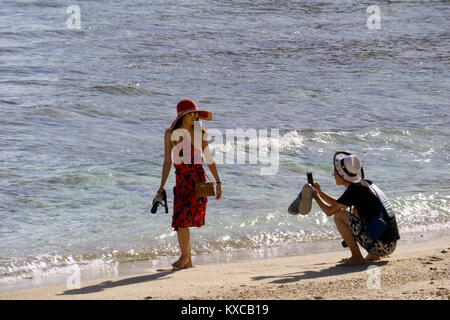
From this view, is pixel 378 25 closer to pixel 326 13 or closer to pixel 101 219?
pixel 326 13

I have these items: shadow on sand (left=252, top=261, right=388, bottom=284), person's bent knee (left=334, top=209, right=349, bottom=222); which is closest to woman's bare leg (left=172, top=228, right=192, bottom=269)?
shadow on sand (left=252, top=261, right=388, bottom=284)

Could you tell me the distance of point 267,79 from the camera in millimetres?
15961

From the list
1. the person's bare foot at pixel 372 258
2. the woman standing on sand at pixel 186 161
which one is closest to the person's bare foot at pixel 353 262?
the person's bare foot at pixel 372 258

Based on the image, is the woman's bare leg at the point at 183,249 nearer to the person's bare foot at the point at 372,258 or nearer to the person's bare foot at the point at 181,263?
the person's bare foot at the point at 181,263

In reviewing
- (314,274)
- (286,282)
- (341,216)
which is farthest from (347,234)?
(286,282)

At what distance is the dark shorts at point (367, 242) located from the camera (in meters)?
5.90

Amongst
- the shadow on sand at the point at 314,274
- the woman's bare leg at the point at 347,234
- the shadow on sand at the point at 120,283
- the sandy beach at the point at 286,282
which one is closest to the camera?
the sandy beach at the point at 286,282

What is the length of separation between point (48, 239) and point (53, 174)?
2.31 meters

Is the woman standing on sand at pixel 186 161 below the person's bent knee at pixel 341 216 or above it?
above

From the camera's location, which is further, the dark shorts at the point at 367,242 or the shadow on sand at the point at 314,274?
the dark shorts at the point at 367,242

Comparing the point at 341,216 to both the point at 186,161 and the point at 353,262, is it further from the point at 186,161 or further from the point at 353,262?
the point at 186,161

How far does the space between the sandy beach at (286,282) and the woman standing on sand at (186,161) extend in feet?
1.42

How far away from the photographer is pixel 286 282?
5430mm
